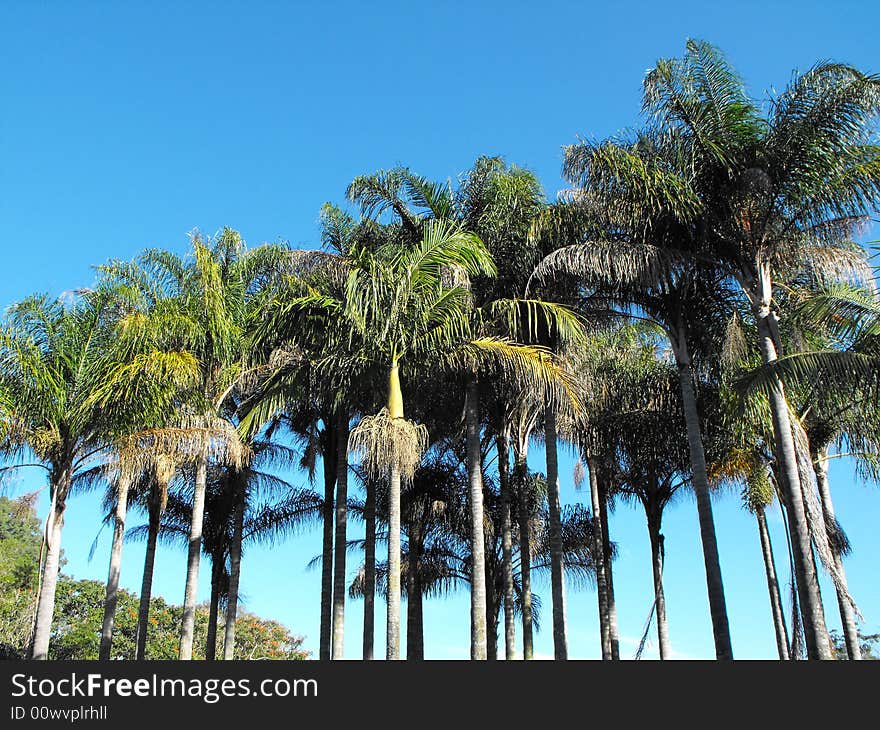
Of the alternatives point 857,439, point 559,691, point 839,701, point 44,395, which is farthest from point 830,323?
point 44,395

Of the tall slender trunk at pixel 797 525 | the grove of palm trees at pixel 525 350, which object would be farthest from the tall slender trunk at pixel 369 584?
the tall slender trunk at pixel 797 525

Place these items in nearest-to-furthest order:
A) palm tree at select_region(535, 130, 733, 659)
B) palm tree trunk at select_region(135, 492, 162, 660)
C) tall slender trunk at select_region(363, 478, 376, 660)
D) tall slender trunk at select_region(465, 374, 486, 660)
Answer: palm tree at select_region(535, 130, 733, 659) → tall slender trunk at select_region(465, 374, 486, 660) → tall slender trunk at select_region(363, 478, 376, 660) → palm tree trunk at select_region(135, 492, 162, 660)

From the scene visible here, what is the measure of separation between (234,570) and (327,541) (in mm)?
2567

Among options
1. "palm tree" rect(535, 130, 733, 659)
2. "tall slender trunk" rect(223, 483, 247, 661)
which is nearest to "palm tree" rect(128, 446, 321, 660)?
"tall slender trunk" rect(223, 483, 247, 661)

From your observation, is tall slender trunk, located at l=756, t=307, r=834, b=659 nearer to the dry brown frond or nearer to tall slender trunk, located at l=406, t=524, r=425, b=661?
the dry brown frond

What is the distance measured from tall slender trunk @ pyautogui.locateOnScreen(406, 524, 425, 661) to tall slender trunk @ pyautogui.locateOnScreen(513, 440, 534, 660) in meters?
3.33

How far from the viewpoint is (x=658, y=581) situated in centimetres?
2161

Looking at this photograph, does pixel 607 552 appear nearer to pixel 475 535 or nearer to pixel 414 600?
pixel 414 600

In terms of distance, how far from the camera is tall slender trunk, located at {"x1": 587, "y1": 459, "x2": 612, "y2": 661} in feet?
70.2

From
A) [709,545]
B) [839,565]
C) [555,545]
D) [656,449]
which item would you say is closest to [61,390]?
[555,545]

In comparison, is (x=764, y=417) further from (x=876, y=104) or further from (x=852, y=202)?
(x=876, y=104)

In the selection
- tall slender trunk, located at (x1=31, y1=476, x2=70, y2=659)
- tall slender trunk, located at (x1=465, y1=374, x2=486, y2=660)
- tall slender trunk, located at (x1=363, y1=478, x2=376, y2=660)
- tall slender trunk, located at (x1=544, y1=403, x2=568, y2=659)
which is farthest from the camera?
tall slender trunk, located at (x1=363, y1=478, x2=376, y2=660)

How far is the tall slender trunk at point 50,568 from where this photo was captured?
1417 cm

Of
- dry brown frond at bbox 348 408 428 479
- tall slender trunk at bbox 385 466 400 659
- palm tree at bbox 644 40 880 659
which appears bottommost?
tall slender trunk at bbox 385 466 400 659
